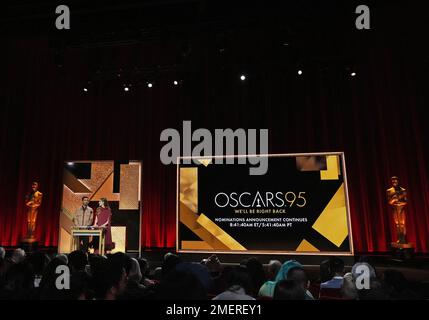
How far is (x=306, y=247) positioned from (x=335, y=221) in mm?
752

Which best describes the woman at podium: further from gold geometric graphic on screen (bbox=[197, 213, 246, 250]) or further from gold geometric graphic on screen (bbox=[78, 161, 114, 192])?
gold geometric graphic on screen (bbox=[197, 213, 246, 250])

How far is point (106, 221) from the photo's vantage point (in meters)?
6.64

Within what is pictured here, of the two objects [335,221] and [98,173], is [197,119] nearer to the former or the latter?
[98,173]

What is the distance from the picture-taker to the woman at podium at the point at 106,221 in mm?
6500

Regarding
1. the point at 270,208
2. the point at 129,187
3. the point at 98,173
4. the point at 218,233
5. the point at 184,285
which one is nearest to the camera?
the point at 184,285

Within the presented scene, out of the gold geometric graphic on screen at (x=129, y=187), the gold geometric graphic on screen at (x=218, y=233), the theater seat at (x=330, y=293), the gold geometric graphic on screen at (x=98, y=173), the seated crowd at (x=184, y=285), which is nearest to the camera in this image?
the seated crowd at (x=184, y=285)

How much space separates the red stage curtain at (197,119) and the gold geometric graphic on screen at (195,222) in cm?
38

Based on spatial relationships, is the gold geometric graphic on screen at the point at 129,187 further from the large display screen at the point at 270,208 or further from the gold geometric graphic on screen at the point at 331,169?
the gold geometric graphic on screen at the point at 331,169

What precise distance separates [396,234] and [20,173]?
828cm

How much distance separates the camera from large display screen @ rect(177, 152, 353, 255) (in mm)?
6234

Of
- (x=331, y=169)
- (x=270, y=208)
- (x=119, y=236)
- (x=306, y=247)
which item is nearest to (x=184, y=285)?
(x=270, y=208)

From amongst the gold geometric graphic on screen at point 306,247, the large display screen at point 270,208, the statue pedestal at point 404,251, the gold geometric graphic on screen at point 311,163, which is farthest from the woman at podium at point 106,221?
the statue pedestal at point 404,251
